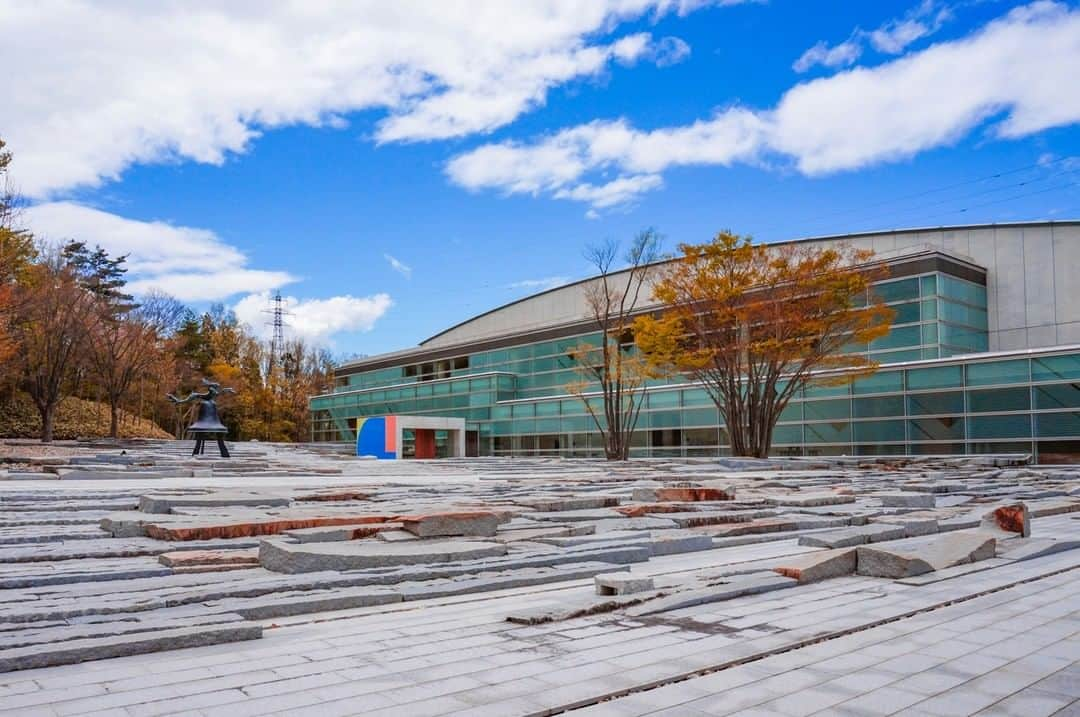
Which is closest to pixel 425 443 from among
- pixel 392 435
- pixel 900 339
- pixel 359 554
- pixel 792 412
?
pixel 392 435

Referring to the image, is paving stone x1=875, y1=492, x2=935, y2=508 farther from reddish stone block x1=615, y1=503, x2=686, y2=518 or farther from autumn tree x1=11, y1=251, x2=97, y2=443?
autumn tree x1=11, y1=251, x2=97, y2=443

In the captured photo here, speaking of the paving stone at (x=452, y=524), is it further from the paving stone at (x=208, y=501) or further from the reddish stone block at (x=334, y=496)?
the reddish stone block at (x=334, y=496)

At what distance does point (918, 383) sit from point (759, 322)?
6678mm

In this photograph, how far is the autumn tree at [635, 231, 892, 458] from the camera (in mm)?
30703

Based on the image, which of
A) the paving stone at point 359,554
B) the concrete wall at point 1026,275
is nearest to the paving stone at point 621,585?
the paving stone at point 359,554

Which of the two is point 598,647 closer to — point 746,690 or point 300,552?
point 746,690

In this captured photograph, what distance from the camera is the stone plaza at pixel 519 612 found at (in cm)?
369

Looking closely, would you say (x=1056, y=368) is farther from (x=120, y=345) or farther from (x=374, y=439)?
(x=120, y=345)

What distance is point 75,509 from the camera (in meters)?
9.91

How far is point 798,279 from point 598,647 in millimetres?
28772

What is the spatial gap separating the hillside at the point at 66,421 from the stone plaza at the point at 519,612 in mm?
46535

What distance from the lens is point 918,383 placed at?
32344mm

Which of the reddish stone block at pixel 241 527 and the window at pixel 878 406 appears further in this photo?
the window at pixel 878 406

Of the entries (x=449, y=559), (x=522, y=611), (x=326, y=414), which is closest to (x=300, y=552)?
(x=449, y=559)
